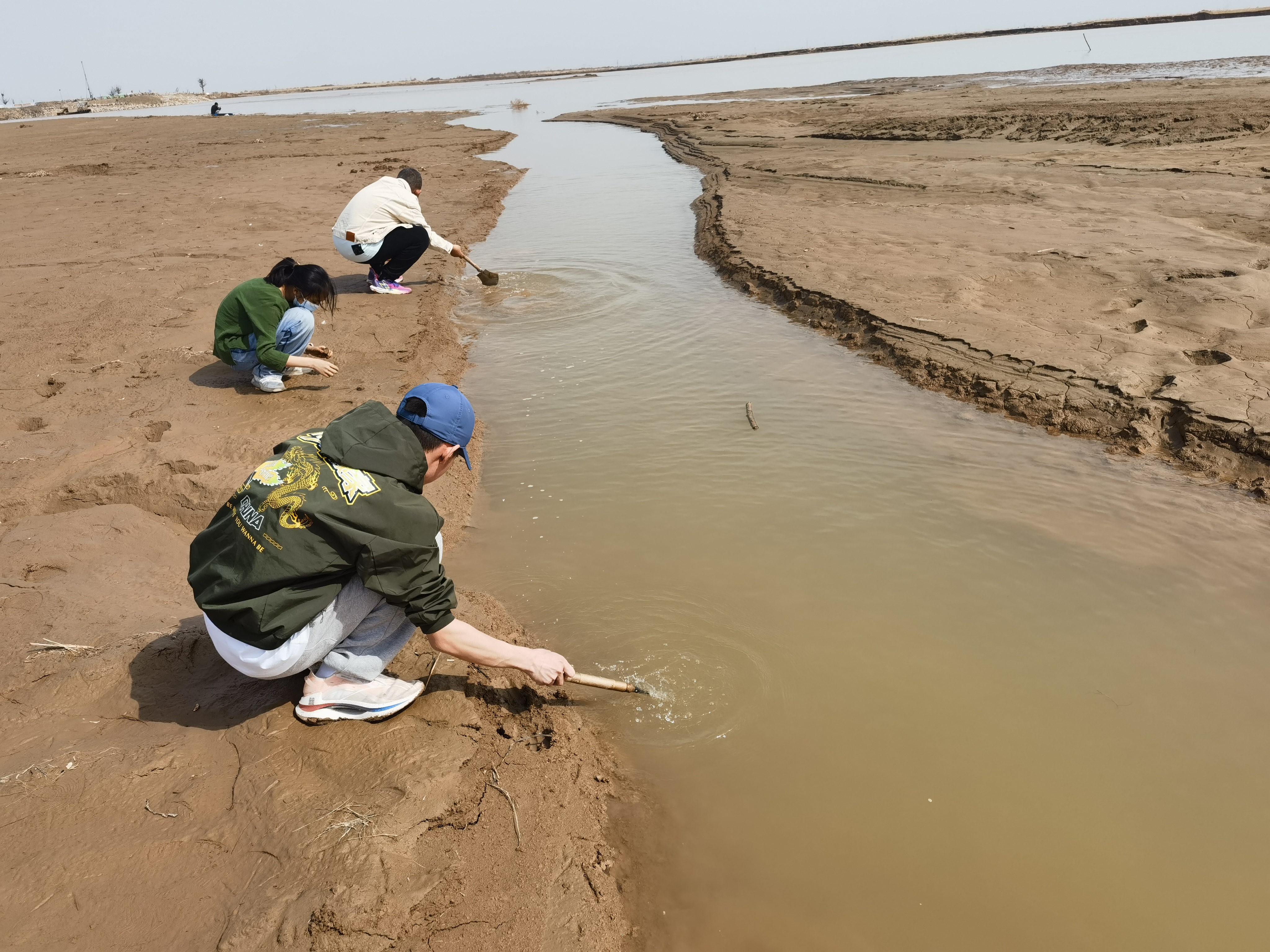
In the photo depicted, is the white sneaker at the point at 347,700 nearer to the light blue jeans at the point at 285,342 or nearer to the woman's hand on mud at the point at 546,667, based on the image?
the woman's hand on mud at the point at 546,667

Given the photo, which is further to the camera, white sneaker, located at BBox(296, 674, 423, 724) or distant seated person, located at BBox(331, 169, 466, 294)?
distant seated person, located at BBox(331, 169, 466, 294)

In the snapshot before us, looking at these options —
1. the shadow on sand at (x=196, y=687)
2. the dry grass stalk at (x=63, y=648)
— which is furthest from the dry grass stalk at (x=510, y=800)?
the dry grass stalk at (x=63, y=648)

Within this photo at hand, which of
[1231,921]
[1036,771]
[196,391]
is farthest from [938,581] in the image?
[196,391]

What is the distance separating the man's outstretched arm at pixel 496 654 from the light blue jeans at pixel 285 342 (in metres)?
3.19

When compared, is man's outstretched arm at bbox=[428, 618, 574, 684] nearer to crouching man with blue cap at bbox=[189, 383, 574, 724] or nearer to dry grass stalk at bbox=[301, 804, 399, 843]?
crouching man with blue cap at bbox=[189, 383, 574, 724]

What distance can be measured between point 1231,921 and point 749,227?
25.5 ft

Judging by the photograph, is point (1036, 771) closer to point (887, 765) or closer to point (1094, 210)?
point (887, 765)

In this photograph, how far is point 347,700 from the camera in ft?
7.54

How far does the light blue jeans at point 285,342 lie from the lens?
469 cm

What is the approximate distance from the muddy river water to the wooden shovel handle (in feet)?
0.80

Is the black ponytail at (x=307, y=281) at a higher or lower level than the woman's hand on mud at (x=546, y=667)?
higher

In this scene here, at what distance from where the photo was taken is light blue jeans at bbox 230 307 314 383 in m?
4.69

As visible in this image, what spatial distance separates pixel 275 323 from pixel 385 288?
2728mm

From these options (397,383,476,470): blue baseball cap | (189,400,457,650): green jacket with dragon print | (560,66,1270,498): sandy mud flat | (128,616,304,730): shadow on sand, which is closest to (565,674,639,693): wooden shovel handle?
(189,400,457,650): green jacket with dragon print
